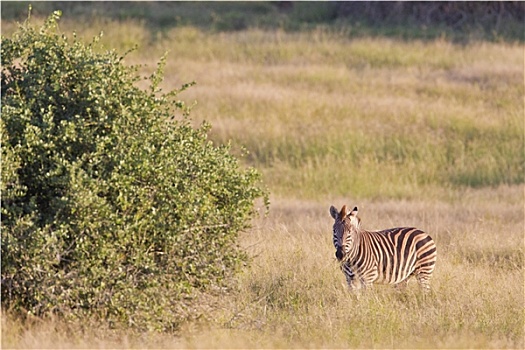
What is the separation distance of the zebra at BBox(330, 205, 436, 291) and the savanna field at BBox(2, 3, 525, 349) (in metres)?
0.16

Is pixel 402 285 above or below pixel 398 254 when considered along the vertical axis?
below

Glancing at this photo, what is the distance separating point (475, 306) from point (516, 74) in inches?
633

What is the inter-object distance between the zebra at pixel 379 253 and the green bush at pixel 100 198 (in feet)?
3.25

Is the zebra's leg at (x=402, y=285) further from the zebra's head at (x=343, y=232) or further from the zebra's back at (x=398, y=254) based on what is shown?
the zebra's head at (x=343, y=232)

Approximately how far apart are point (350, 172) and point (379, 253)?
31.1 feet

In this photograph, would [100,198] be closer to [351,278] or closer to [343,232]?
[343,232]

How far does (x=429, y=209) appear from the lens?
49.9 feet

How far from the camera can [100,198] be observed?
711 centimetres

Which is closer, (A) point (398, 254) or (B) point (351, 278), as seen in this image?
(B) point (351, 278)

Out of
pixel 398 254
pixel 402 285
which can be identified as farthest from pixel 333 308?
pixel 402 285

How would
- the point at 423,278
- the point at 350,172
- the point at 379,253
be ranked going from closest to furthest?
1. the point at 379,253
2. the point at 423,278
3. the point at 350,172

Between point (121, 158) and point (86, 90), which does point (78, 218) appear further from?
point (86, 90)

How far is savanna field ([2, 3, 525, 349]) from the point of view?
303 inches

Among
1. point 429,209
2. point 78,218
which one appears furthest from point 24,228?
point 429,209
